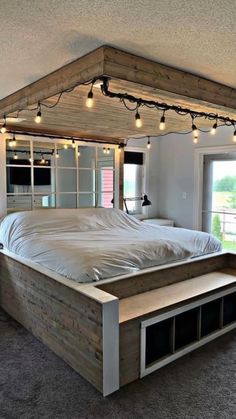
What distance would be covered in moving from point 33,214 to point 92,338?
231cm

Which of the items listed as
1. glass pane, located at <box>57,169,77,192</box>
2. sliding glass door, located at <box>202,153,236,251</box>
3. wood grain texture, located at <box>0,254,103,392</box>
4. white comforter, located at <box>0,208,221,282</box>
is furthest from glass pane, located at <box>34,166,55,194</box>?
sliding glass door, located at <box>202,153,236,251</box>

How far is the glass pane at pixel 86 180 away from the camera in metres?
5.23

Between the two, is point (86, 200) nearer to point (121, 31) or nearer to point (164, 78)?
point (164, 78)

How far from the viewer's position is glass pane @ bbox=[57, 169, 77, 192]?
4922 mm

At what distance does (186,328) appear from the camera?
2826 millimetres

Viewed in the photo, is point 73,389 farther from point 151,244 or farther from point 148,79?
point 148,79

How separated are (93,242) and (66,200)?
177 centimetres

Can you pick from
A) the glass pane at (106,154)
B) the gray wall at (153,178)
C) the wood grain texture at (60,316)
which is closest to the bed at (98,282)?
the wood grain texture at (60,316)

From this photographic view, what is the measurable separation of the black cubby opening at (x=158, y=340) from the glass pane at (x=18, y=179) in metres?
2.88

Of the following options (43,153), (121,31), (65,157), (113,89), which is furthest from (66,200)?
(121,31)

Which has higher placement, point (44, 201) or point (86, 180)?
point (86, 180)

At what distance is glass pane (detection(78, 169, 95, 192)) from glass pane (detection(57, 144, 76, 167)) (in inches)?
9.0

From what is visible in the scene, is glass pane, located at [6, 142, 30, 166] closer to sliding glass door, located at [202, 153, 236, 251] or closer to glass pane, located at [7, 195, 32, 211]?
glass pane, located at [7, 195, 32, 211]

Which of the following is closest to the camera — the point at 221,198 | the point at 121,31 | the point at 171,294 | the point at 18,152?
the point at 121,31
